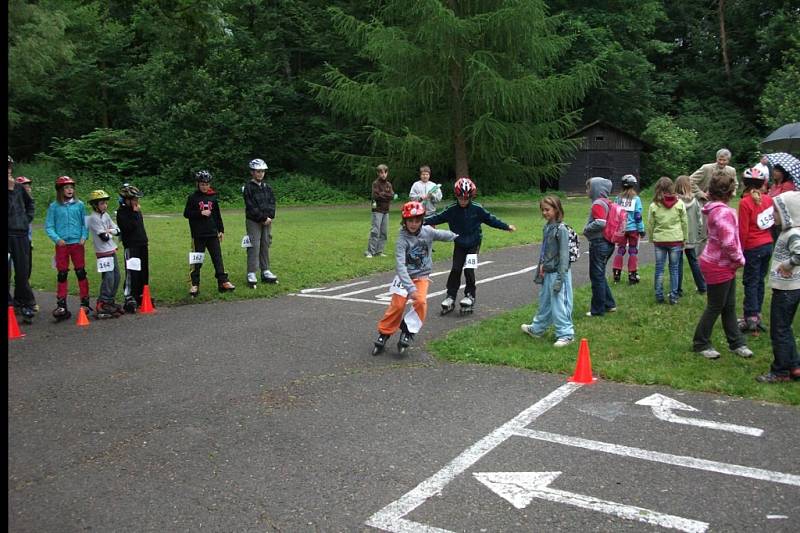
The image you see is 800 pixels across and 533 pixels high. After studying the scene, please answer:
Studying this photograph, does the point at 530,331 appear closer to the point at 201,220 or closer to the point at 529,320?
the point at 529,320

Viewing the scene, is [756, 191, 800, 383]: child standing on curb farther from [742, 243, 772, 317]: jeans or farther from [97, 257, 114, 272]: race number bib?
[97, 257, 114, 272]: race number bib

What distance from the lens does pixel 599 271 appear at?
9.28 meters

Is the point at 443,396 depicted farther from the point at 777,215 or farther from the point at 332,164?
the point at 332,164

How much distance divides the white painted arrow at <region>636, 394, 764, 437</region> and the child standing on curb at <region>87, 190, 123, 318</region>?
24.8ft

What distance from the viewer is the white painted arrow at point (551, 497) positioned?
4.16 metres

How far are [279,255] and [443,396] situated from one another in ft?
33.2

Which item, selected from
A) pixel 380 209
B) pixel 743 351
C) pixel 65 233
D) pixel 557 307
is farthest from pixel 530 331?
pixel 380 209

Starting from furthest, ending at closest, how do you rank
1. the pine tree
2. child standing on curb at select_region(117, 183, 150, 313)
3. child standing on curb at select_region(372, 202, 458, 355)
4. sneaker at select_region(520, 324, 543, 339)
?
the pine tree, child standing on curb at select_region(117, 183, 150, 313), sneaker at select_region(520, 324, 543, 339), child standing on curb at select_region(372, 202, 458, 355)

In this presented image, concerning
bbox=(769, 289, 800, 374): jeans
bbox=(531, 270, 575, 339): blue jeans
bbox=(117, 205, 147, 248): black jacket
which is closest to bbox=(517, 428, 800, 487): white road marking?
bbox=(769, 289, 800, 374): jeans

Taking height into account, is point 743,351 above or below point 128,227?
below

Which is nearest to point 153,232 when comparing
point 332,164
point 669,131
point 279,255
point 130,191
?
point 279,255

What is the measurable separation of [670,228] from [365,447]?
21.3ft

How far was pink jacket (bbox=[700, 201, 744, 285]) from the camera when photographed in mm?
7129

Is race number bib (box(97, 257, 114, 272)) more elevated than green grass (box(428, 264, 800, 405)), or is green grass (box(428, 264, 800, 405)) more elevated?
race number bib (box(97, 257, 114, 272))
